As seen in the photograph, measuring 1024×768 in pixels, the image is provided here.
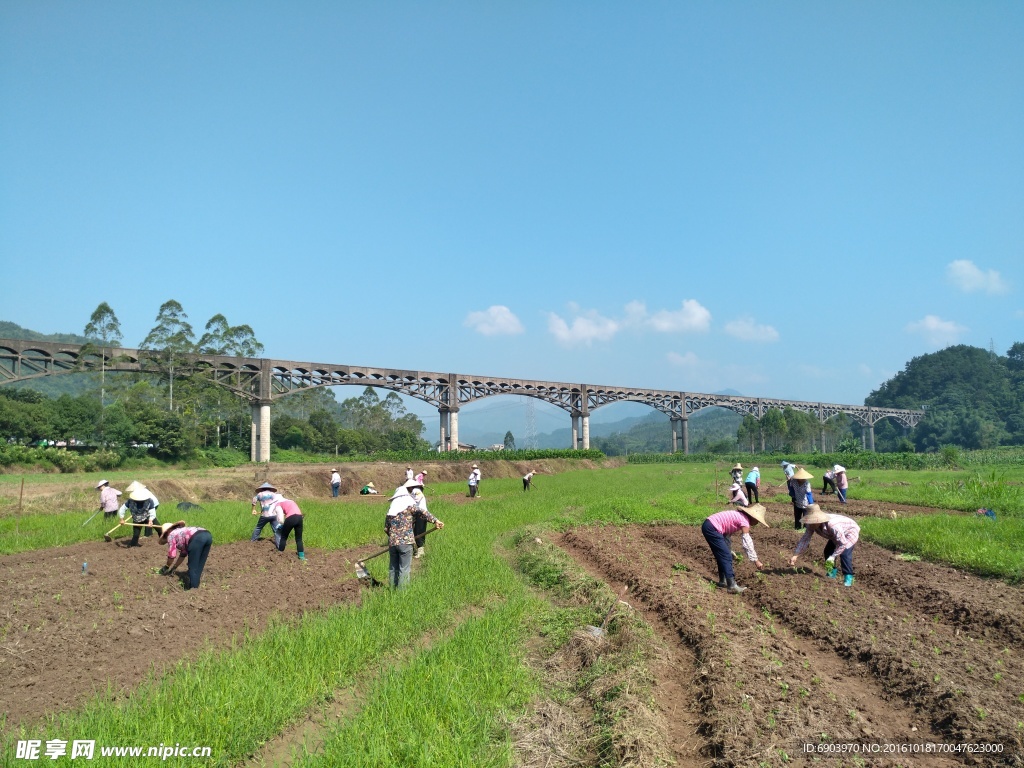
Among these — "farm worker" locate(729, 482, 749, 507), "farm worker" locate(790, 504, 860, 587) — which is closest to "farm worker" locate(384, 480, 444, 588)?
"farm worker" locate(790, 504, 860, 587)

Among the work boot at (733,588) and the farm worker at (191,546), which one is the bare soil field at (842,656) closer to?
the work boot at (733,588)

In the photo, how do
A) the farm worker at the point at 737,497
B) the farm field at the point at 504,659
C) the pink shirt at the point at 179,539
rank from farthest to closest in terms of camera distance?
the farm worker at the point at 737,497, the pink shirt at the point at 179,539, the farm field at the point at 504,659

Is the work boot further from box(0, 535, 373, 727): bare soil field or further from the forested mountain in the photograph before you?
the forested mountain

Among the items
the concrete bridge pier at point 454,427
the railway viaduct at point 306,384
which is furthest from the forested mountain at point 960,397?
the concrete bridge pier at point 454,427

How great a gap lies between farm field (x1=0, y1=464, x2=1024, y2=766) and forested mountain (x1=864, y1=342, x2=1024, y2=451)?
105m

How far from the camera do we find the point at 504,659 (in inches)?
245

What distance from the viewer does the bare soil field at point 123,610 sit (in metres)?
5.92

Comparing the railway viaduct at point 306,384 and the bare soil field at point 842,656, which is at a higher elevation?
the railway viaduct at point 306,384

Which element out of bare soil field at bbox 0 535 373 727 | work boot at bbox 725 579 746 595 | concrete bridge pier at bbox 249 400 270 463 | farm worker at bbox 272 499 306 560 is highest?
concrete bridge pier at bbox 249 400 270 463

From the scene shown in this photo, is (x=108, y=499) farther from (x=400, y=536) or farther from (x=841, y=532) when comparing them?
(x=841, y=532)

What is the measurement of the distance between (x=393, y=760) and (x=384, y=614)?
3.26 m

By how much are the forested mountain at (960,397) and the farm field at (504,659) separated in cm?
10468

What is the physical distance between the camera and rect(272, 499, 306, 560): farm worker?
11845 mm

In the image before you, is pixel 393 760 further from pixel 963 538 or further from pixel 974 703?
pixel 963 538
